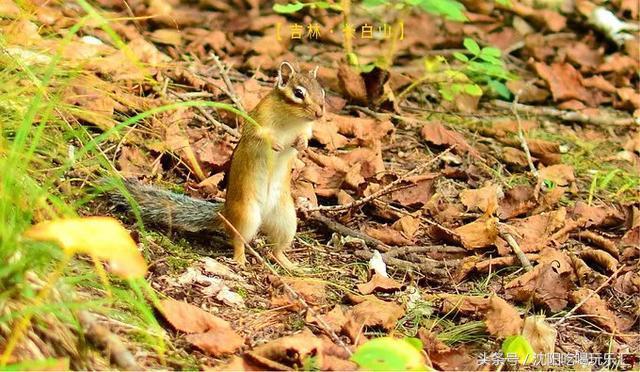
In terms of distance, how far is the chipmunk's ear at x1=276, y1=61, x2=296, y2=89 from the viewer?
12.8 ft

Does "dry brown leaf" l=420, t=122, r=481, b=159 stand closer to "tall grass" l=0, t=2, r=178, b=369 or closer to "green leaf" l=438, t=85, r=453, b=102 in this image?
"green leaf" l=438, t=85, r=453, b=102

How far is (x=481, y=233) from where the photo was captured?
13.3ft

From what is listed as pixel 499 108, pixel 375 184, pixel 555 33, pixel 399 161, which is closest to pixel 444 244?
pixel 375 184

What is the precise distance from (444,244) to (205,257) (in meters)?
1.05

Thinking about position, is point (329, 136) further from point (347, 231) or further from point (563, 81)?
point (563, 81)

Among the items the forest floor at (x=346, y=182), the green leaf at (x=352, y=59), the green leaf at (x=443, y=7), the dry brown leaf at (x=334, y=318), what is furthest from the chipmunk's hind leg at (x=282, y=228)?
the green leaf at (x=352, y=59)

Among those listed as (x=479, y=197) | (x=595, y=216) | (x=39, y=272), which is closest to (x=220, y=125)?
(x=479, y=197)

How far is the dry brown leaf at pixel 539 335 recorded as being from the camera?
3.21 metres

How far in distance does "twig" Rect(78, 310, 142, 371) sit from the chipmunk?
1368 millimetres

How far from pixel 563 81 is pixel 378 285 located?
295 cm

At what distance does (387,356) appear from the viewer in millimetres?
2355

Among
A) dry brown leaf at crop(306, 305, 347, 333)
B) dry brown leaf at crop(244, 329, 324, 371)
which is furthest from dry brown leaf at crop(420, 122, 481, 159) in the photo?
dry brown leaf at crop(244, 329, 324, 371)

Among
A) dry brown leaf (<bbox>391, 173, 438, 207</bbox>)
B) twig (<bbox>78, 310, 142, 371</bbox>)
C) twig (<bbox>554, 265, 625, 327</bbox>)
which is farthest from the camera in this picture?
dry brown leaf (<bbox>391, 173, 438, 207</bbox>)

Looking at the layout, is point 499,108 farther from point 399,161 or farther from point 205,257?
point 205,257
